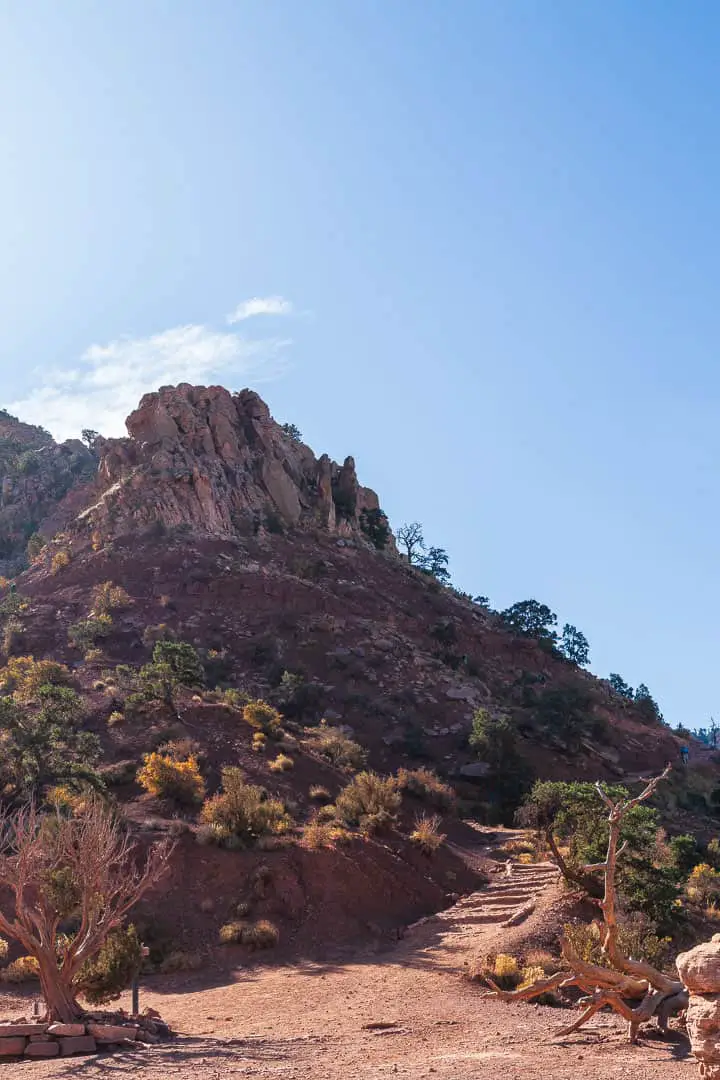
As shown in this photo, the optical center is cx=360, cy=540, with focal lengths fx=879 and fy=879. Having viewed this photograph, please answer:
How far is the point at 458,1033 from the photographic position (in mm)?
12945

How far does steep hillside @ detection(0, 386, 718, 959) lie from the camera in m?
24.4

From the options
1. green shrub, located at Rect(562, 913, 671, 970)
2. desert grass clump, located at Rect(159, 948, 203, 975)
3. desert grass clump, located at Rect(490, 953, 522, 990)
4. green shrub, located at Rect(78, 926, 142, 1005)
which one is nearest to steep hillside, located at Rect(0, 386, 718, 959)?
desert grass clump, located at Rect(159, 948, 203, 975)

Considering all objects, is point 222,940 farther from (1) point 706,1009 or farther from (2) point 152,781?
(1) point 706,1009

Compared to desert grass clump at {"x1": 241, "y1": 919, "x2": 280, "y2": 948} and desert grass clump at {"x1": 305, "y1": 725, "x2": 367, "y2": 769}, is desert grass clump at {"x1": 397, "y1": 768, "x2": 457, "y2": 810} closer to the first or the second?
desert grass clump at {"x1": 305, "y1": 725, "x2": 367, "y2": 769}

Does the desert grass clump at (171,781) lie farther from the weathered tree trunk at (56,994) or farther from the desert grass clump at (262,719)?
the weathered tree trunk at (56,994)

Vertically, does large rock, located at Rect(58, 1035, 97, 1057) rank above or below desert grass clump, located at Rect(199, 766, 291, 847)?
below

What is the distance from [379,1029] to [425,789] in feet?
61.0

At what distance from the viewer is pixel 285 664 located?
141 ft

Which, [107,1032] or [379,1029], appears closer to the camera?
[107,1032]

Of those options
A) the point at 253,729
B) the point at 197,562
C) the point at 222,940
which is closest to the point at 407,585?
→ the point at 197,562

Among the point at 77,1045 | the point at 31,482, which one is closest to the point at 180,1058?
the point at 77,1045

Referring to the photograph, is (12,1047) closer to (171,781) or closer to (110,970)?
(110,970)

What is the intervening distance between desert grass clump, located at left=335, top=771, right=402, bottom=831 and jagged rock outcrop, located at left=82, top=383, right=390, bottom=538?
2874cm

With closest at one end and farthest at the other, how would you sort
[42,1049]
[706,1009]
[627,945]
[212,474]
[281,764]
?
[706,1009] → [42,1049] → [627,945] → [281,764] → [212,474]
